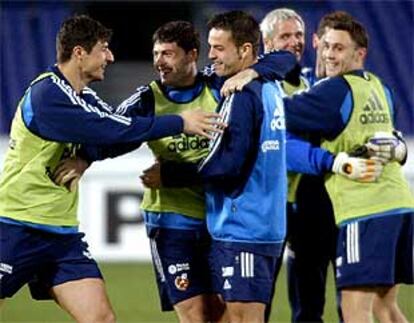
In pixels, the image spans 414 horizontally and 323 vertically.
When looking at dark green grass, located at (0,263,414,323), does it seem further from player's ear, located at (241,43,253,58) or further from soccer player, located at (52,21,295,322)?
player's ear, located at (241,43,253,58)

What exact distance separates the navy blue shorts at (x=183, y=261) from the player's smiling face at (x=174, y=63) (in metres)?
0.80

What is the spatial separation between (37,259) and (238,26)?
155cm

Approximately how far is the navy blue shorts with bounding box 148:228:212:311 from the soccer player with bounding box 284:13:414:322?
0.72 meters

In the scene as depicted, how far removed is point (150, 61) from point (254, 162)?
8.92m

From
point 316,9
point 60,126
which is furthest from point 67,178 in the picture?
point 316,9

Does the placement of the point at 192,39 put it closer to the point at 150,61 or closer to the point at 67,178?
the point at 67,178

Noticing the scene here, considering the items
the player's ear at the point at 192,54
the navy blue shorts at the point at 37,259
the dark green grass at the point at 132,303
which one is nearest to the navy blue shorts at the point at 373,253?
the player's ear at the point at 192,54

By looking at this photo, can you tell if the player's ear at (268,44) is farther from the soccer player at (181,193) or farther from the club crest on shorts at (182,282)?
the club crest on shorts at (182,282)

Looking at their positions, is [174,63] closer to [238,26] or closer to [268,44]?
[238,26]

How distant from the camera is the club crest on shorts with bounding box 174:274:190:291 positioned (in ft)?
24.0

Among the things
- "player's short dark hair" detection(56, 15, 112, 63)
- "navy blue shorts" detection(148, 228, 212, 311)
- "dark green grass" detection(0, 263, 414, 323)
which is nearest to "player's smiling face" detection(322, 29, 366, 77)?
"navy blue shorts" detection(148, 228, 212, 311)

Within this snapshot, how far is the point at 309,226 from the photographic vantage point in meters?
8.41

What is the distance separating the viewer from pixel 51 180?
7.02 meters

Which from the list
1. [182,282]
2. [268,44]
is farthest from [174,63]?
[268,44]
